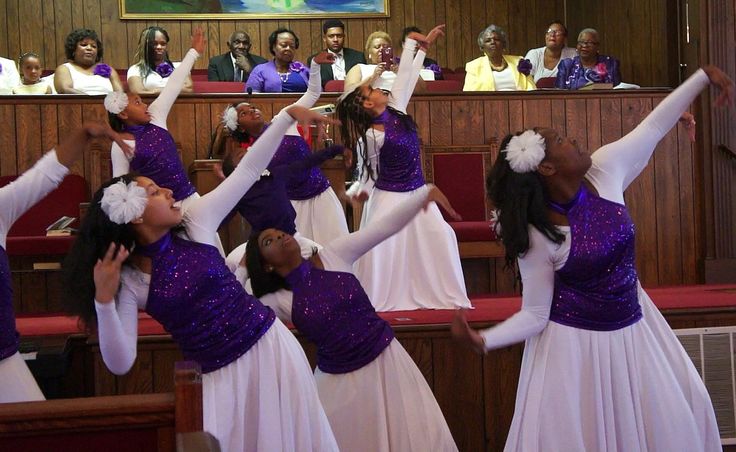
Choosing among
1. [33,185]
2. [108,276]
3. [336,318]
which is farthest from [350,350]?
[33,185]

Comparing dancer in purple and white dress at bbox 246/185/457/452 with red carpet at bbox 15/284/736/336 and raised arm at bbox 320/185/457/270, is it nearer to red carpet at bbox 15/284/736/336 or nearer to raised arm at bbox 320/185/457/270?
raised arm at bbox 320/185/457/270

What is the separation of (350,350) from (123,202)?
1.11 metres

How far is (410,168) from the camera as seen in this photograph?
5996 mm

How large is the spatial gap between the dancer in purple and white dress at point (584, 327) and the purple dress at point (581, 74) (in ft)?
17.2

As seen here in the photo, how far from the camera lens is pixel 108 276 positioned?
2799 mm

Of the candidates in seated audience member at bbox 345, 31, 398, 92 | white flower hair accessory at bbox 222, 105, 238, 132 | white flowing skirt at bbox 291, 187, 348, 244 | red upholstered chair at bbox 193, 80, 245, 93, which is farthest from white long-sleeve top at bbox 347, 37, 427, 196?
red upholstered chair at bbox 193, 80, 245, 93

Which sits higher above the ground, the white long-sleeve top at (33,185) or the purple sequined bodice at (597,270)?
the white long-sleeve top at (33,185)

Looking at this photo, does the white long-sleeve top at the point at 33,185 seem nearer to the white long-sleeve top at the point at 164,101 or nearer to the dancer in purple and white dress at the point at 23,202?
the dancer in purple and white dress at the point at 23,202

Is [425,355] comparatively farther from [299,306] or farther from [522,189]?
[522,189]

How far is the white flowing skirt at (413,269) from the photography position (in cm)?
602

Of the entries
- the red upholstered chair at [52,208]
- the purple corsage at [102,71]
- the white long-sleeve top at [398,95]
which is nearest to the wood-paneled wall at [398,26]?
the purple corsage at [102,71]

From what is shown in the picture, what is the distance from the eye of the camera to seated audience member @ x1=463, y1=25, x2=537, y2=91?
342 inches

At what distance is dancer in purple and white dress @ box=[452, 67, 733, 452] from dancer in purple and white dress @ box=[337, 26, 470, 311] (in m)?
2.69

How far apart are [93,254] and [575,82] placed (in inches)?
239
